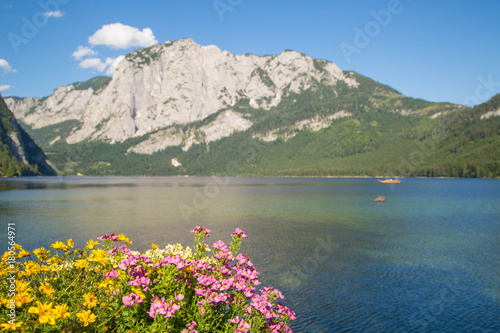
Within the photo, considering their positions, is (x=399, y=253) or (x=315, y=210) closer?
(x=399, y=253)

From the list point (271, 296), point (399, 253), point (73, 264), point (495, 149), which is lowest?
point (399, 253)

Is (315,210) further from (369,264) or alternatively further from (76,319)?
(76,319)

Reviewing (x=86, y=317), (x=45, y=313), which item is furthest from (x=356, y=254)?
(x=45, y=313)

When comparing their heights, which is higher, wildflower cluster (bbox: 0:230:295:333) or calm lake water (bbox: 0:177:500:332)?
wildflower cluster (bbox: 0:230:295:333)

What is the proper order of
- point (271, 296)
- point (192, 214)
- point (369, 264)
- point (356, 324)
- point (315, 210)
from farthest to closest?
point (315, 210)
point (192, 214)
point (369, 264)
point (356, 324)
point (271, 296)

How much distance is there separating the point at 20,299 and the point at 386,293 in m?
17.9

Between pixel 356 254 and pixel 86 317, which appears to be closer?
pixel 86 317

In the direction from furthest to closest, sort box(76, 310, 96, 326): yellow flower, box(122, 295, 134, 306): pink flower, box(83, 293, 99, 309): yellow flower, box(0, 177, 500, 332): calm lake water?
box(0, 177, 500, 332): calm lake water, box(122, 295, 134, 306): pink flower, box(83, 293, 99, 309): yellow flower, box(76, 310, 96, 326): yellow flower

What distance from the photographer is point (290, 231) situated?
35344 millimetres

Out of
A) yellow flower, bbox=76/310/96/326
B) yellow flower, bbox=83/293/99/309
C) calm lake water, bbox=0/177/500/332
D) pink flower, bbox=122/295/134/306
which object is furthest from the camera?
calm lake water, bbox=0/177/500/332

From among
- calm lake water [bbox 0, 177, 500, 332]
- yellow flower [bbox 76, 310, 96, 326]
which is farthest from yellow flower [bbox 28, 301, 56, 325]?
calm lake water [bbox 0, 177, 500, 332]

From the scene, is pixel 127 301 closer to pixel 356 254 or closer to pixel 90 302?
pixel 90 302

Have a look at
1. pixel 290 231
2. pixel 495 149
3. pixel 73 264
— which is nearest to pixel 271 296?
pixel 73 264

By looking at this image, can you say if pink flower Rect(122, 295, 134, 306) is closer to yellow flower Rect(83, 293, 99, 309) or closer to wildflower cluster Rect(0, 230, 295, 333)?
wildflower cluster Rect(0, 230, 295, 333)
